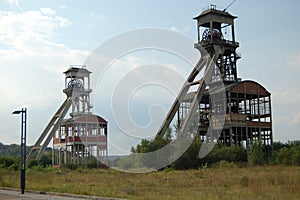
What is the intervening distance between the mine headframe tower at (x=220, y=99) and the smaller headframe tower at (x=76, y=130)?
12.6 m

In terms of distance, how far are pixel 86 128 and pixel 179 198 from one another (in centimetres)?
4826

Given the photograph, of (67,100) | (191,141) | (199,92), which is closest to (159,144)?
(191,141)

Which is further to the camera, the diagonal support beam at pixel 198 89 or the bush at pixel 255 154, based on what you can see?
the diagonal support beam at pixel 198 89

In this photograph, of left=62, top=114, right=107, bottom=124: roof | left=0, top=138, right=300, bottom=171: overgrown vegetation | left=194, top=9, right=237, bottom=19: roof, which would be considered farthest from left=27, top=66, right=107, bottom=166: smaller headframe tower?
left=194, top=9, right=237, bottom=19: roof

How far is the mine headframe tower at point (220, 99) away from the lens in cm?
5728

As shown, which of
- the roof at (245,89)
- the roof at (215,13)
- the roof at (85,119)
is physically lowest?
→ the roof at (85,119)

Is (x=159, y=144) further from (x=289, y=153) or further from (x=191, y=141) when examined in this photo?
(x=289, y=153)

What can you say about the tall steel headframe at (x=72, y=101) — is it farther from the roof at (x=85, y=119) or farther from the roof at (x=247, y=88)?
the roof at (x=247, y=88)

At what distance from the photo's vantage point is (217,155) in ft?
169

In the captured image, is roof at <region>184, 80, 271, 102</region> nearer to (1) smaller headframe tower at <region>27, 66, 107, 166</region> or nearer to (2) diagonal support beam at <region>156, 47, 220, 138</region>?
(2) diagonal support beam at <region>156, 47, 220, 138</region>

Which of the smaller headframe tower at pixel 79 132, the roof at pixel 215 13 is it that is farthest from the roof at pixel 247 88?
the smaller headframe tower at pixel 79 132

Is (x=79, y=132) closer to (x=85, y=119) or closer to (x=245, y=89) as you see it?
(x=85, y=119)

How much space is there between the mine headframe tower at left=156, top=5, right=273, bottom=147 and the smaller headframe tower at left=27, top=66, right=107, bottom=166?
12.6 m

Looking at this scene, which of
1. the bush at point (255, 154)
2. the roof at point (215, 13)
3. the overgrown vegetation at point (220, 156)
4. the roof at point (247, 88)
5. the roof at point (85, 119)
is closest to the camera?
the overgrown vegetation at point (220, 156)
